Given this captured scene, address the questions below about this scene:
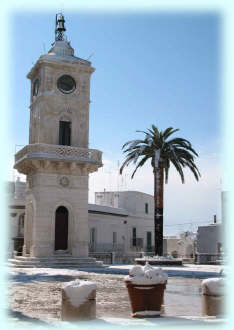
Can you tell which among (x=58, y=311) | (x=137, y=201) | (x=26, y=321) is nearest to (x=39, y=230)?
(x=58, y=311)

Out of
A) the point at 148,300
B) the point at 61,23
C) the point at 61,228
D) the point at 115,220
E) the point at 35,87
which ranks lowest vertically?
the point at 148,300

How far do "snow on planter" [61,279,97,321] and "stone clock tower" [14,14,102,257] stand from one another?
21.8m

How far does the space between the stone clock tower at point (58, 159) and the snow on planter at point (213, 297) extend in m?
21.3

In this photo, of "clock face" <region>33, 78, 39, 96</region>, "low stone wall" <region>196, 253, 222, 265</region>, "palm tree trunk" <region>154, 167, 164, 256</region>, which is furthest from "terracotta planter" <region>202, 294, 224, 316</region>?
"clock face" <region>33, 78, 39, 96</region>

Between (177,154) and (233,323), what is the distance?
2497cm

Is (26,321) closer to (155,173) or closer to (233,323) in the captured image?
(233,323)

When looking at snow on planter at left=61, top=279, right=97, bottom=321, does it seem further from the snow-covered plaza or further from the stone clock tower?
the stone clock tower

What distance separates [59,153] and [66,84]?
551cm

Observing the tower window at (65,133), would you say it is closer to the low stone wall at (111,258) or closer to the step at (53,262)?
the step at (53,262)

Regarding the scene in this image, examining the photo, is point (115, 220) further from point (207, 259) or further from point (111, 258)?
point (207, 259)

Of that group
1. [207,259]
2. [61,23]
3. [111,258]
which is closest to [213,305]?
[207,259]

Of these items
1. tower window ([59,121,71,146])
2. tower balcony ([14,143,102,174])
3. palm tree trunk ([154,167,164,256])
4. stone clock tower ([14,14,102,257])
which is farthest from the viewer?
tower window ([59,121,71,146])

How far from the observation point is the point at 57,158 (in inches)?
1194

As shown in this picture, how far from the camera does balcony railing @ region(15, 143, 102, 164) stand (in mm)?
30078
